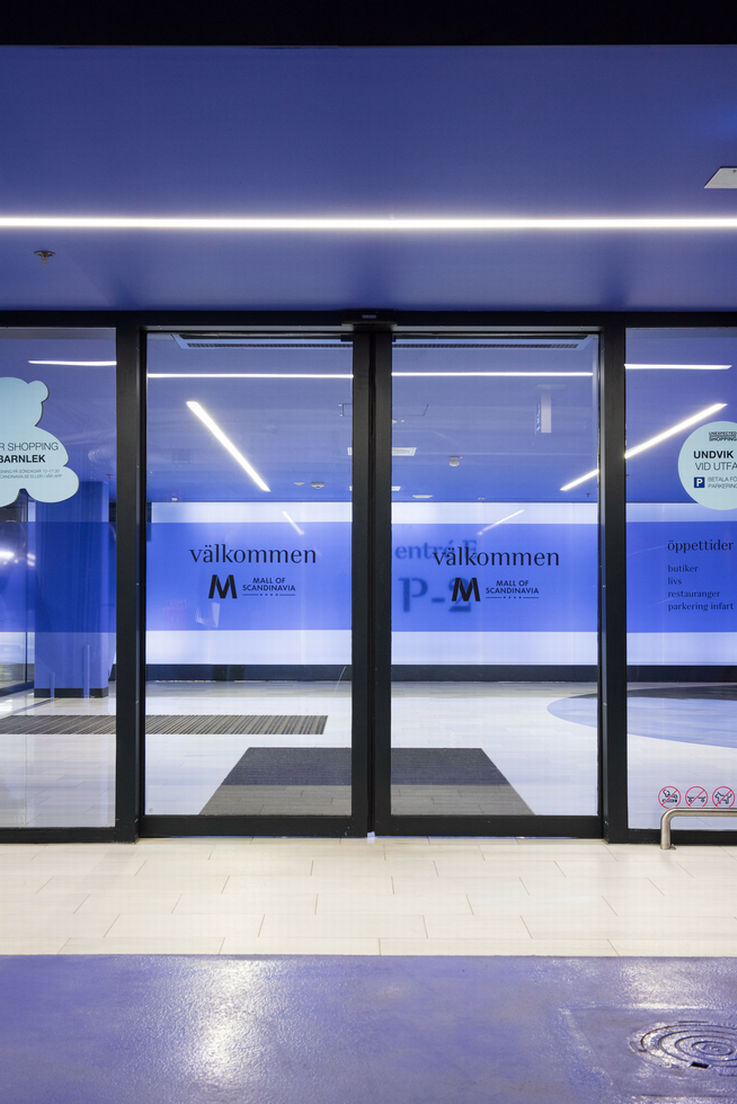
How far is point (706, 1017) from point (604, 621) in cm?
289

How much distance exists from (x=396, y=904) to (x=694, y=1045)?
5.78 ft

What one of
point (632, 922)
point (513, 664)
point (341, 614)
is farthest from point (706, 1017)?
point (341, 614)

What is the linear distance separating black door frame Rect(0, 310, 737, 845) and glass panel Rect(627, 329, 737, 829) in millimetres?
123

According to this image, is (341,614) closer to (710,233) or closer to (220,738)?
(220,738)

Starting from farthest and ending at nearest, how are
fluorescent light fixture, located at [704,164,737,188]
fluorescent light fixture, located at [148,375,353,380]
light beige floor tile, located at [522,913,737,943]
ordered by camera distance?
1. fluorescent light fixture, located at [148,375,353,380]
2. light beige floor tile, located at [522,913,737,943]
3. fluorescent light fixture, located at [704,164,737,188]

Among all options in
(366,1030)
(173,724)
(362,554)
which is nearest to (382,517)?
(362,554)

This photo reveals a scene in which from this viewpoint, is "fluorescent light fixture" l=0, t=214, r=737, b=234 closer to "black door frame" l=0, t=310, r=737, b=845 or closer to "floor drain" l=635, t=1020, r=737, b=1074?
"black door frame" l=0, t=310, r=737, b=845

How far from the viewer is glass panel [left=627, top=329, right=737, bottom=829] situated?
604cm

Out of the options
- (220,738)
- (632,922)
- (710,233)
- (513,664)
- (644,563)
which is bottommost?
(632,922)

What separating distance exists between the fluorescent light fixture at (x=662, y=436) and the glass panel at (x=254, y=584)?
4.91 feet

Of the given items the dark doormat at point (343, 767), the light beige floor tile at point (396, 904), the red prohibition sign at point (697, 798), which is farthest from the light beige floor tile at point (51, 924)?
the red prohibition sign at point (697, 798)

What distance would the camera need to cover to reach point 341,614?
6047 millimetres

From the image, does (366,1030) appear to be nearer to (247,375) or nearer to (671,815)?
(671,815)

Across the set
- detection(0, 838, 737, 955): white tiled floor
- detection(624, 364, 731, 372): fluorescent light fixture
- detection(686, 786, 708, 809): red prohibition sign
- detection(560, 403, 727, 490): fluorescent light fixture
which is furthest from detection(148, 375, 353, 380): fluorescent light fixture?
detection(686, 786, 708, 809): red prohibition sign
